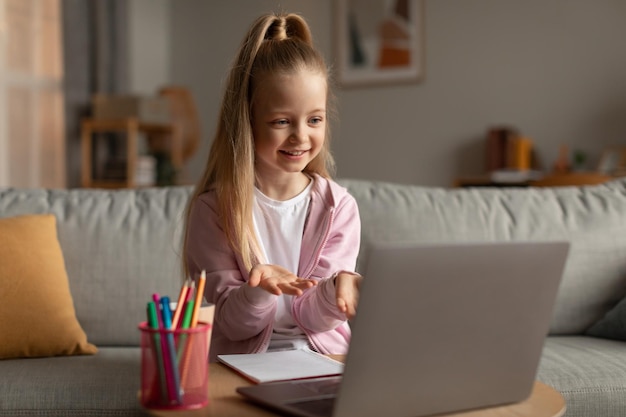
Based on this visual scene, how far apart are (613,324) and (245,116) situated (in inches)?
42.8

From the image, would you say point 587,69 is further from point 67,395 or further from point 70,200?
point 67,395

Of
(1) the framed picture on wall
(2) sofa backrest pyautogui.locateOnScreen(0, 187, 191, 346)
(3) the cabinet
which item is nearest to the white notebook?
(2) sofa backrest pyautogui.locateOnScreen(0, 187, 191, 346)

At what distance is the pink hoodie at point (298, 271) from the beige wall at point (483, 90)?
9.88 feet

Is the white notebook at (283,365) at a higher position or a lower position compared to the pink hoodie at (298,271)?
lower

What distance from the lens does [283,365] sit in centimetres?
118

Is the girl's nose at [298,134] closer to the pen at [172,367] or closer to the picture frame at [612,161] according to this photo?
the pen at [172,367]

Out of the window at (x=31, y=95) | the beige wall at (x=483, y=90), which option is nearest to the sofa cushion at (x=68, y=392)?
the window at (x=31, y=95)

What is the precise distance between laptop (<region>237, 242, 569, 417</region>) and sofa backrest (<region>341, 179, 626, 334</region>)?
3.32 feet

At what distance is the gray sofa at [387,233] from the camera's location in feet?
6.51

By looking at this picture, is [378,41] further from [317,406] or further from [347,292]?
[317,406]

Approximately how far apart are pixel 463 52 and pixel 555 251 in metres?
3.74

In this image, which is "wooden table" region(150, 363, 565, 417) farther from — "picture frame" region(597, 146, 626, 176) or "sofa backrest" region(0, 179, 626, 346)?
"picture frame" region(597, 146, 626, 176)

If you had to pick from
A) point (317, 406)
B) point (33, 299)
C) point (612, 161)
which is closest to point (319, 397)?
point (317, 406)

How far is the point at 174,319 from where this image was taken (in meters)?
1.01
